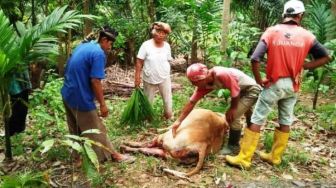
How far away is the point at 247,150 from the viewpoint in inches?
207

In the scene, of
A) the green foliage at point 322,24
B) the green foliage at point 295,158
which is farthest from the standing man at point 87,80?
the green foliage at point 322,24

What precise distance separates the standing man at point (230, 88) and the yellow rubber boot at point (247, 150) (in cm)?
31

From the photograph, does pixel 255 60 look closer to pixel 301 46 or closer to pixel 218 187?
pixel 301 46

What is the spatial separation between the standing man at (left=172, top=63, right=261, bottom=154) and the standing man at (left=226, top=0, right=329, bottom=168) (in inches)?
8.2

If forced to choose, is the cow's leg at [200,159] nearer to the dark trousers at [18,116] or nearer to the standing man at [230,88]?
the standing man at [230,88]

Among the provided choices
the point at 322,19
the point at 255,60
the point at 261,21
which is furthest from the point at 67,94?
the point at 261,21

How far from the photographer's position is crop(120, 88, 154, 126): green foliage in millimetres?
6443

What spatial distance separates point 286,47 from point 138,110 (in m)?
2.45

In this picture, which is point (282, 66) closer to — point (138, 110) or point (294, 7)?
point (294, 7)

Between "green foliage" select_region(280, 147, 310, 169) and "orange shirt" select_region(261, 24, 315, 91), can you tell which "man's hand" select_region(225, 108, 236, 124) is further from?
"green foliage" select_region(280, 147, 310, 169)

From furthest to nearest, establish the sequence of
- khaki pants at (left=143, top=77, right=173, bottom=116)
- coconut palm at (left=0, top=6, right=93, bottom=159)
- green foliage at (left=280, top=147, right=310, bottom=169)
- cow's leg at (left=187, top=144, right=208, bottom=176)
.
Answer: khaki pants at (left=143, top=77, right=173, bottom=116), green foliage at (left=280, top=147, right=310, bottom=169), cow's leg at (left=187, top=144, right=208, bottom=176), coconut palm at (left=0, top=6, right=93, bottom=159)

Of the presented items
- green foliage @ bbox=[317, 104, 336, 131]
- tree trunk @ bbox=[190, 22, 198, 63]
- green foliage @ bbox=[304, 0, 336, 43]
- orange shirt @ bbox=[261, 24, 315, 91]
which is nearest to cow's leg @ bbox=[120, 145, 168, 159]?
orange shirt @ bbox=[261, 24, 315, 91]

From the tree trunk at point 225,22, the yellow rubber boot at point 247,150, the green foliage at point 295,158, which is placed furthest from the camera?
the tree trunk at point 225,22

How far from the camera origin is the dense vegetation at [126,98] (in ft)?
16.1
